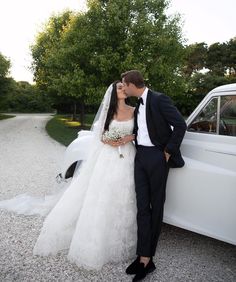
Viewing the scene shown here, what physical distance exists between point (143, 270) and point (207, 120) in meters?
1.81

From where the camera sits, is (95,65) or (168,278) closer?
(168,278)

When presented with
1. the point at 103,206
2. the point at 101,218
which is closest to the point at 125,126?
the point at 103,206

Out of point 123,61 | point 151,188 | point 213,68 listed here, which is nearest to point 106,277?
point 151,188

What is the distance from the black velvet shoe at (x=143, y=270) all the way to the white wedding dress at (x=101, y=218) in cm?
30

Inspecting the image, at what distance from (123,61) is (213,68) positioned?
3366 centimetres

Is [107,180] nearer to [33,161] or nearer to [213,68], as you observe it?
[33,161]

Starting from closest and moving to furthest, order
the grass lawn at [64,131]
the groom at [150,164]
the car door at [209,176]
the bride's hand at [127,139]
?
the car door at [209,176] → the groom at [150,164] → the bride's hand at [127,139] → the grass lawn at [64,131]

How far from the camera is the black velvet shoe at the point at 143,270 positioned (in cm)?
352

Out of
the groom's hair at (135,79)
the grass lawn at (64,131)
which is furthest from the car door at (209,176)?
the grass lawn at (64,131)

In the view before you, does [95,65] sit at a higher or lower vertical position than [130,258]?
higher

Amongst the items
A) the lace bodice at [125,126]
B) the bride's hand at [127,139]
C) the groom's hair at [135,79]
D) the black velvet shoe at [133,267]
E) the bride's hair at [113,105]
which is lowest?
the black velvet shoe at [133,267]

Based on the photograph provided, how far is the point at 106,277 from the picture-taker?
3.57 meters

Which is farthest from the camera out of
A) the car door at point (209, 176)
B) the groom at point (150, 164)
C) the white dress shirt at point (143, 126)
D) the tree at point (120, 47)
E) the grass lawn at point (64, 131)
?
the tree at point (120, 47)

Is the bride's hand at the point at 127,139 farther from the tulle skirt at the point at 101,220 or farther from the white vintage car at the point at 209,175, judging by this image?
the white vintage car at the point at 209,175
